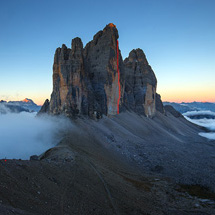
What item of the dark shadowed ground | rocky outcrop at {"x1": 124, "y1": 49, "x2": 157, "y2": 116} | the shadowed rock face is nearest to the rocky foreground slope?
the dark shadowed ground

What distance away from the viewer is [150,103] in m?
58.6

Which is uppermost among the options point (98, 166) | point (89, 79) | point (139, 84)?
point (139, 84)

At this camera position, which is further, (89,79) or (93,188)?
(89,79)

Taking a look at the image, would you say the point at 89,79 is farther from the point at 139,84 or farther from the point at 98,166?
the point at 139,84

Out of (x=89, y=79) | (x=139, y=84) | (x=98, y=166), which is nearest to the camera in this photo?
(x=98, y=166)

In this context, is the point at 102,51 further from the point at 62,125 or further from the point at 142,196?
the point at 142,196

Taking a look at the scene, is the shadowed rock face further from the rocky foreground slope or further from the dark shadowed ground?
the dark shadowed ground

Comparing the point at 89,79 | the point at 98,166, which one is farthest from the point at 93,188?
the point at 89,79

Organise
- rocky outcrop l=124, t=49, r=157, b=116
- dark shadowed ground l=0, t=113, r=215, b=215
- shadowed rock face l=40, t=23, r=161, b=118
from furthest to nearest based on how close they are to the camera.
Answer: rocky outcrop l=124, t=49, r=157, b=116 < shadowed rock face l=40, t=23, r=161, b=118 < dark shadowed ground l=0, t=113, r=215, b=215

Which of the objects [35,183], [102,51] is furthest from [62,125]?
[102,51]

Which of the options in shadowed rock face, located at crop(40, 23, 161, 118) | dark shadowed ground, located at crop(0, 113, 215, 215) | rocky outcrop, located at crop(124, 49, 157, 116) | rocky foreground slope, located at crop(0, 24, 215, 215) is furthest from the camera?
rocky outcrop, located at crop(124, 49, 157, 116)

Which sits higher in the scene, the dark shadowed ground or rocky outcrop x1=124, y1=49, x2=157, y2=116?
rocky outcrop x1=124, y1=49, x2=157, y2=116

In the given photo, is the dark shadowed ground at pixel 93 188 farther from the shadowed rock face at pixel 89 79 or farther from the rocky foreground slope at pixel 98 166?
the shadowed rock face at pixel 89 79

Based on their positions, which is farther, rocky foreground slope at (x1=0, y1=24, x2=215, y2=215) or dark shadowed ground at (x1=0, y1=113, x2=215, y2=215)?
rocky foreground slope at (x1=0, y1=24, x2=215, y2=215)
